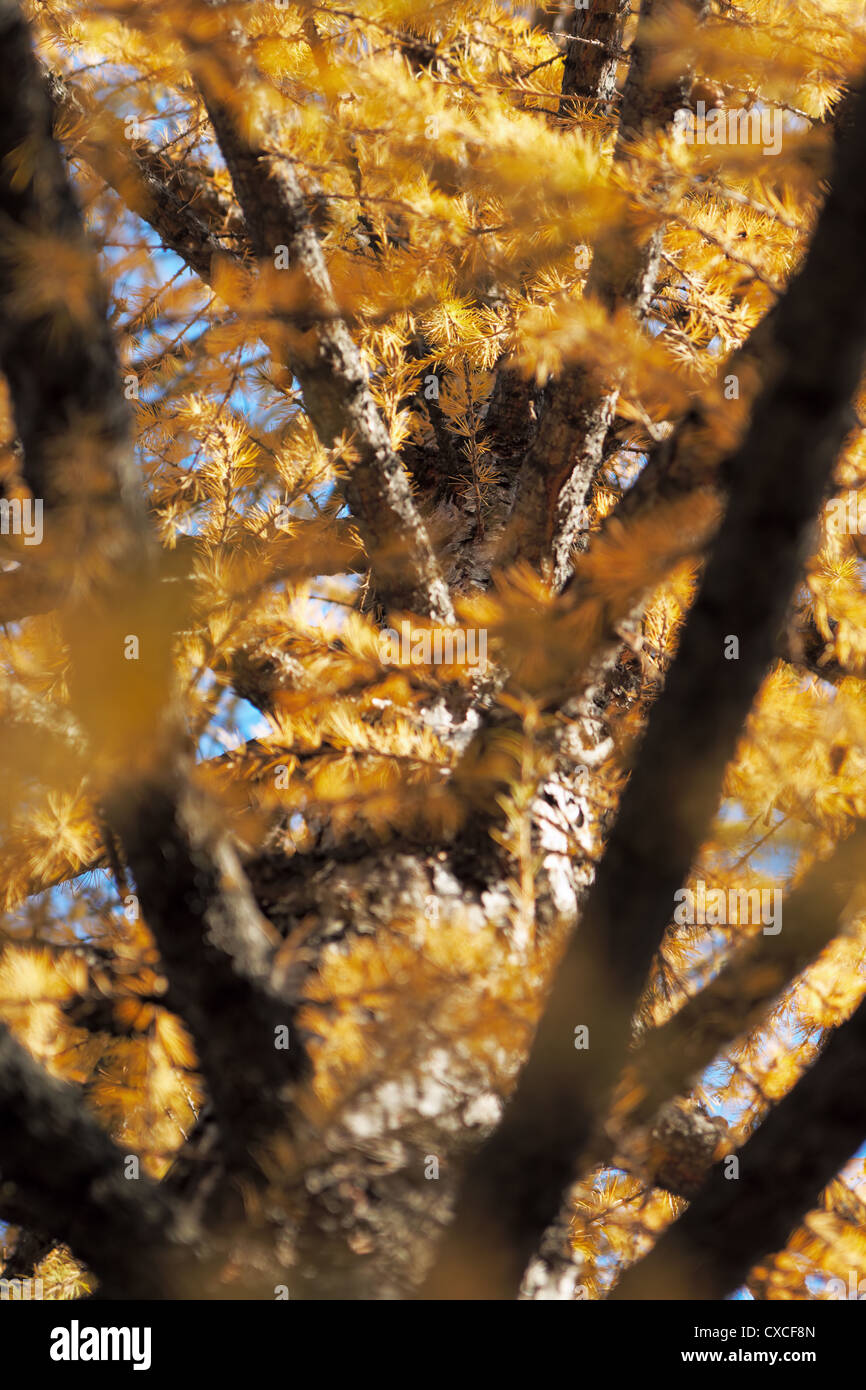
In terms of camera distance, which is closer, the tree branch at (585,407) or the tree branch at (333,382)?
the tree branch at (333,382)

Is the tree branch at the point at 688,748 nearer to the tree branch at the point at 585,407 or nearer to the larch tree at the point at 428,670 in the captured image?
the larch tree at the point at 428,670

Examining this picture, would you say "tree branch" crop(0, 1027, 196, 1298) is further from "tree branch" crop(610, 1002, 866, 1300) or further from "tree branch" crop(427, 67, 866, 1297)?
"tree branch" crop(610, 1002, 866, 1300)

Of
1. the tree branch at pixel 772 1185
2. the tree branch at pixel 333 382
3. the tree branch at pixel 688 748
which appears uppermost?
the tree branch at pixel 333 382

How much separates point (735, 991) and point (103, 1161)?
0.64m

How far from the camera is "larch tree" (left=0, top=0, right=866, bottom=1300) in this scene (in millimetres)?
786

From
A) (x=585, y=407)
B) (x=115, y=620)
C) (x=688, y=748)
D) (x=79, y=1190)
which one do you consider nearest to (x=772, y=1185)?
(x=688, y=748)

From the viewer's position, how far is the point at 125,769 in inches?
33.6

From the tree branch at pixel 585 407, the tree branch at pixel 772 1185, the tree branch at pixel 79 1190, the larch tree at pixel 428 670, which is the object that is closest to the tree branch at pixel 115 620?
the larch tree at pixel 428 670

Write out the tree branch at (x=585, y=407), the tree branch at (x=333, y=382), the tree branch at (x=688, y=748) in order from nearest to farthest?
the tree branch at (x=688, y=748)
the tree branch at (x=333, y=382)
the tree branch at (x=585, y=407)

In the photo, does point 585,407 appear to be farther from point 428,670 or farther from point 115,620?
point 115,620

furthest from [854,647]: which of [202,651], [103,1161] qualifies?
[103,1161]

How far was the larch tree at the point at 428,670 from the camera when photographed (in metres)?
0.79

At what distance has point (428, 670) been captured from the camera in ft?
4.46
